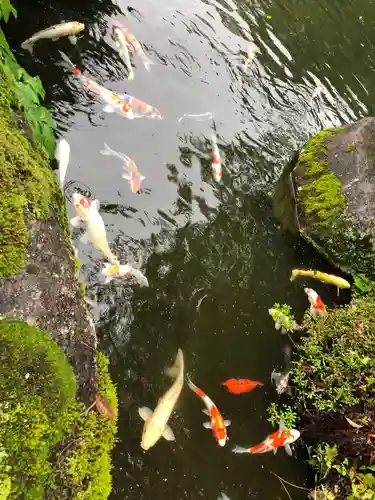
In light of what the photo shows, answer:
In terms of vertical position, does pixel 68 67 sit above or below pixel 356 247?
below

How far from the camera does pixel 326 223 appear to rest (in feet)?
22.4

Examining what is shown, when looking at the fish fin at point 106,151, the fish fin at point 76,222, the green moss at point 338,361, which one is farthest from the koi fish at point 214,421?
the fish fin at point 106,151

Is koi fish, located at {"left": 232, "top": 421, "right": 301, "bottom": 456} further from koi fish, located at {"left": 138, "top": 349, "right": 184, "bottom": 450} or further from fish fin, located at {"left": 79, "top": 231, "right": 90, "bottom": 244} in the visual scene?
fish fin, located at {"left": 79, "top": 231, "right": 90, "bottom": 244}

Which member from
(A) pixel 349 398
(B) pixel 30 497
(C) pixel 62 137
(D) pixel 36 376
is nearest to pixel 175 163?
(C) pixel 62 137

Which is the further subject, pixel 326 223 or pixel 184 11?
pixel 184 11

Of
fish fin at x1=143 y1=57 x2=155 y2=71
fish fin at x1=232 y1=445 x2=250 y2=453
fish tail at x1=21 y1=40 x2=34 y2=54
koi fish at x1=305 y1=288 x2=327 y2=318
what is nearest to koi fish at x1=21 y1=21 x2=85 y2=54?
fish tail at x1=21 y1=40 x2=34 y2=54

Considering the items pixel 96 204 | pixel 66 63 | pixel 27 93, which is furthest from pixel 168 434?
pixel 66 63

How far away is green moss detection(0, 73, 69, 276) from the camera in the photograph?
139 inches

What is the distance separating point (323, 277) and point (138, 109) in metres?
3.79

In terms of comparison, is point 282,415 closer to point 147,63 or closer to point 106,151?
point 106,151

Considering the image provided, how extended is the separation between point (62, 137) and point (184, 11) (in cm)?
458

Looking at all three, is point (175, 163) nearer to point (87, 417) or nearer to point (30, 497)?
point (87, 417)

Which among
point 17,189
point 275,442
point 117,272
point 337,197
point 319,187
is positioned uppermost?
point 337,197

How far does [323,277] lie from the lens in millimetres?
6750
